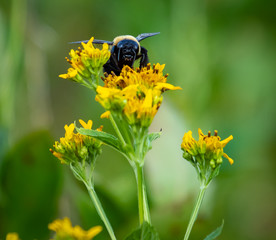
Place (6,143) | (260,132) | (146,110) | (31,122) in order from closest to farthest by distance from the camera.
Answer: (146,110) < (6,143) < (31,122) < (260,132)

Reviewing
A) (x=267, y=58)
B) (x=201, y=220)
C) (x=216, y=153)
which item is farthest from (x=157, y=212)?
(x=267, y=58)

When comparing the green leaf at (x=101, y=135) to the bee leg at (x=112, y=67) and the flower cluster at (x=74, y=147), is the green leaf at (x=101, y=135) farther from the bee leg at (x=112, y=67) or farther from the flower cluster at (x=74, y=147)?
the bee leg at (x=112, y=67)

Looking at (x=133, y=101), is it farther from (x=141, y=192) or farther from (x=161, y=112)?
(x=161, y=112)

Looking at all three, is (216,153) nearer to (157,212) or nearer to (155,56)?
(157,212)

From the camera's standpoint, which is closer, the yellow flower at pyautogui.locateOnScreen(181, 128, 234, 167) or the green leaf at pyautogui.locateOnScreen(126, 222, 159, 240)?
the green leaf at pyautogui.locateOnScreen(126, 222, 159, 240)

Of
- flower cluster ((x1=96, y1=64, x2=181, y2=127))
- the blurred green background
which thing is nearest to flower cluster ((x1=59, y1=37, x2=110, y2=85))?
flower cluster ((x1=96, y1=64, x2=181, y2=127))

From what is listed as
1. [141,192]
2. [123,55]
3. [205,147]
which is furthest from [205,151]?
[123,55]

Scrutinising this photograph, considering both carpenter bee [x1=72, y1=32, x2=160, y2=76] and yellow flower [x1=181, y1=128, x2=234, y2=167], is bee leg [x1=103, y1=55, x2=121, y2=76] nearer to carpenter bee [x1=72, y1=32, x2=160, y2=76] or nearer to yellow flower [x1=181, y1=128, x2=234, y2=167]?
carpenter bee [x1=72, y1=32, x2=160, y2=76]
